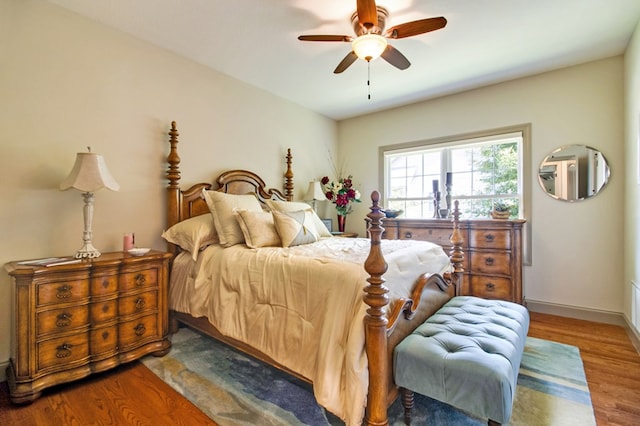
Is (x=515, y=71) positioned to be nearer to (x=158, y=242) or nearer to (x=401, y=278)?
(x=401, y=278)

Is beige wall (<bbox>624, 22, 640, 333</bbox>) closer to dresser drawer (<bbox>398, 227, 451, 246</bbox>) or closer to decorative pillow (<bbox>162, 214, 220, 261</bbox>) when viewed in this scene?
dresser drawer (<bbox>398, 227, 451, 246</bbox>)

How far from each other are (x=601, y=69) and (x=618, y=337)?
8.63 ft

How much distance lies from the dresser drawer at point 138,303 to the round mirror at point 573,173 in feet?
13.4

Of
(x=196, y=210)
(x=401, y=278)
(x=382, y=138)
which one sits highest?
(x=382, y=138)

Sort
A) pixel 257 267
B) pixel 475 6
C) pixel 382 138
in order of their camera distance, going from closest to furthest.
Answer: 1. pixel 257 267
2. pixel 475 6
3. pixel 382 138

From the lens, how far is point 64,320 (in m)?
1.92

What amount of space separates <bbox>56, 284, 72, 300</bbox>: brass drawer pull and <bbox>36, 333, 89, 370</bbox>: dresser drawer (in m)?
0.26

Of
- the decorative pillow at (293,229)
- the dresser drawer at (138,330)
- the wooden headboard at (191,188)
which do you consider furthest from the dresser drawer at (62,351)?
the decorative pillow at (293,229)

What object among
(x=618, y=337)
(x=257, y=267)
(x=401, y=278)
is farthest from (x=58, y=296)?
(x=618, y=337)

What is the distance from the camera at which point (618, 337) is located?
8.98 feet

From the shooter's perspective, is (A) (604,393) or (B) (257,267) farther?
(B) (257,267)

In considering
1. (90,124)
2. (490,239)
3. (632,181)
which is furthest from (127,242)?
(632,181)

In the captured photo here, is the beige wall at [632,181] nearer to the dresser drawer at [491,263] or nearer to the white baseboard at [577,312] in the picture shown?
the white baseboard at [577,312]

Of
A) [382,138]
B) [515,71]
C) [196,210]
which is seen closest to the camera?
[196,210]
